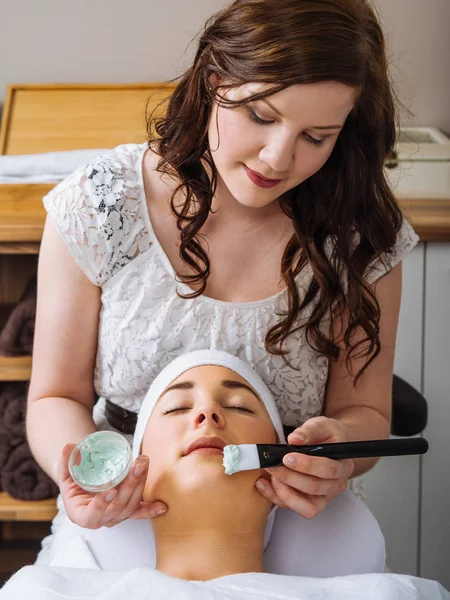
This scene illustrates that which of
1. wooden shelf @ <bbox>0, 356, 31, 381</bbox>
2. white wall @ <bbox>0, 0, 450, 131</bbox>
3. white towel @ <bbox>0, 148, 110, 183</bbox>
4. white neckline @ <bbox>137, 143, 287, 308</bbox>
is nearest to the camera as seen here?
white neckline @ <bbox>137, 143, 287, 308</bbox>

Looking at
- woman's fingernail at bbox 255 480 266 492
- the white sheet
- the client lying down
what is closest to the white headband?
the client lying down

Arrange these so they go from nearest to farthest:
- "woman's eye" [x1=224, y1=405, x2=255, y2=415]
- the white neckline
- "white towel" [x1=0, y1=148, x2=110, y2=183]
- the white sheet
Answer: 1. the white sheet
2. "woman's eye" [x1=224, y1=405, x2=255, y2=415]
3. the white neckline
4. "white towel" [x1=0, y1=148, x2=110, y2=183]

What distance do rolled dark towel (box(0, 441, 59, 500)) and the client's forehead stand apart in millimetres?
703

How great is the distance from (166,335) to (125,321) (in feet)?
0.23

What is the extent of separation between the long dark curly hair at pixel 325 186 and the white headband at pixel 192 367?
0.08 m

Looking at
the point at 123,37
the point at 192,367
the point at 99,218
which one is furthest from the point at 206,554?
the point at 123,37

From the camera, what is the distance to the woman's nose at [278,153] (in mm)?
1012

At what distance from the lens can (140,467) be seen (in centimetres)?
100

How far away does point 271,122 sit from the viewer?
1022mm

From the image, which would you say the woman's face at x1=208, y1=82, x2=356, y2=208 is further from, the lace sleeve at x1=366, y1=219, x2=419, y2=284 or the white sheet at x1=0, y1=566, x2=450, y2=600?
the white sheet at x1=0, y1=566, x2=450, y2=600

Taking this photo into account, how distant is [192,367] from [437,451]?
101cm

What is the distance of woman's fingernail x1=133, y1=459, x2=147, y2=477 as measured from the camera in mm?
999

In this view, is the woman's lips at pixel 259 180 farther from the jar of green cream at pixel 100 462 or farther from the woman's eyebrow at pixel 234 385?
the jar of green cream at pixel 100 462

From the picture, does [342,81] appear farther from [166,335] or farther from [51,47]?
[51,47]
